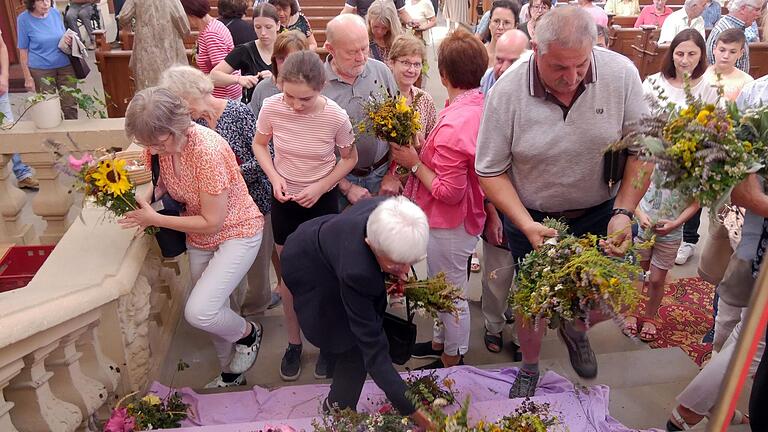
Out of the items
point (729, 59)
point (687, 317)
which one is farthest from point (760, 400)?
point (729, 59)

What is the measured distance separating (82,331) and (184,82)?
136 centimetres

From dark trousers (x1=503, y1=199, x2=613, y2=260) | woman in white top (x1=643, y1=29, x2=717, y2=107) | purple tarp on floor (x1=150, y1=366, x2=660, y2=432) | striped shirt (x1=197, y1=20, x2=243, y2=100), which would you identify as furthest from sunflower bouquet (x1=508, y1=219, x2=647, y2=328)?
striped shirt (x1=197, y1=20, x2=243, y2=100)

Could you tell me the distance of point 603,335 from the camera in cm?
438

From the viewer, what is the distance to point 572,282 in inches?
108

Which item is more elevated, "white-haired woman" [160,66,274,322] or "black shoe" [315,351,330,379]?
"white-haired woman" [160,66,274,322]

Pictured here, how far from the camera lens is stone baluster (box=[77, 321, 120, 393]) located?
3027mm

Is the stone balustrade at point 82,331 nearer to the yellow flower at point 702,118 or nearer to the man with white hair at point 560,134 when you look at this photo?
the man with white hair at point 560,134

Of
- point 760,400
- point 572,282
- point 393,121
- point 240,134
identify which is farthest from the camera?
point 240,134

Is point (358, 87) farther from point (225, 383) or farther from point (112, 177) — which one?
point (225, 383)

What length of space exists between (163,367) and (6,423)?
50.9 inches

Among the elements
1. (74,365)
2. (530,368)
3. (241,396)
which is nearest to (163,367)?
(241,396)

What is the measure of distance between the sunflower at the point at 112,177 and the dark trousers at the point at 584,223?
195 centimetres

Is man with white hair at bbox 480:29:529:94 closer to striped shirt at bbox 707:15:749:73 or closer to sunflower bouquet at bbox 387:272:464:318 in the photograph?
sunflower bouquet at bbox 387:272:464:318

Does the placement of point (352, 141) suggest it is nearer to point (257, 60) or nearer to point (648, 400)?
point (257, 60)
